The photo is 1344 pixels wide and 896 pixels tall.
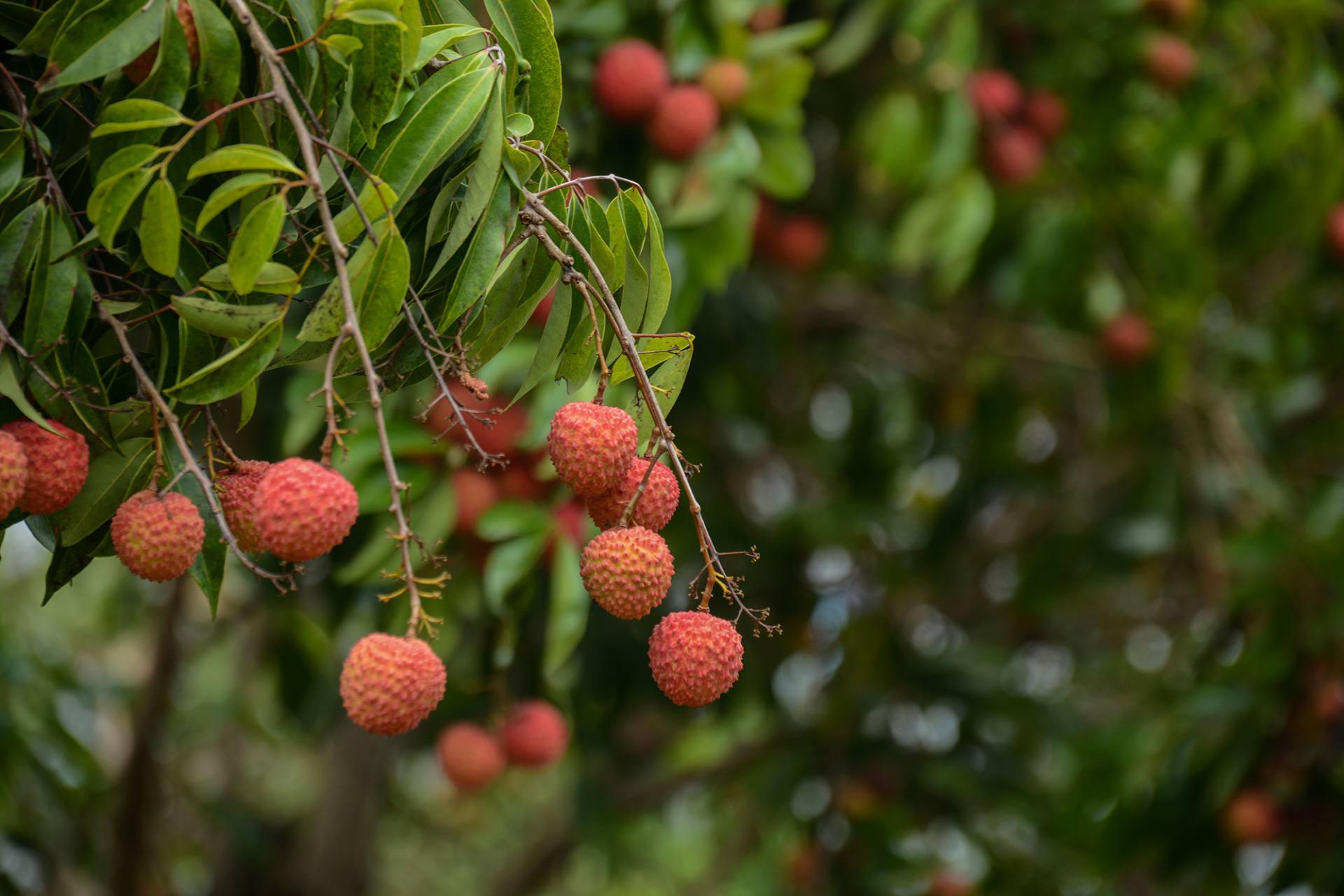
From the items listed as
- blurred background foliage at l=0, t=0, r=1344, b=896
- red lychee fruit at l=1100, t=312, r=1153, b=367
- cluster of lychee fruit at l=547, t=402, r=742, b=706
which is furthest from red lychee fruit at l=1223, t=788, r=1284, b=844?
cluster of lychee fruit at l=547, t=402, r=742, b=706

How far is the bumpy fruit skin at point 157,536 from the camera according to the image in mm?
691

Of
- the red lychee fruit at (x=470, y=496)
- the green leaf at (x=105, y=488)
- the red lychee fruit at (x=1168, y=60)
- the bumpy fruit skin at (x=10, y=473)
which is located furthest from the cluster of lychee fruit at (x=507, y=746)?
the red lychee fruit at (x=1168, y=60)

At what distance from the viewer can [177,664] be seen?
8.55 feet

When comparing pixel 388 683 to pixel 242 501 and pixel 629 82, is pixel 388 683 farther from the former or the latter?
pixel 629 82

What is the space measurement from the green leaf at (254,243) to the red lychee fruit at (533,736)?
1.03 m

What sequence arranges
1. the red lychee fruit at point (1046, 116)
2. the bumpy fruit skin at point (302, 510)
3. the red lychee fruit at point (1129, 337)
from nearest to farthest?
the bumpy fruit skin at point (302, 510) < the red lychee fruit at point (1046, 116) < the red lychee fruit at point (1129, 337)

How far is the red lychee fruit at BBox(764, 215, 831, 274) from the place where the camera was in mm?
2330

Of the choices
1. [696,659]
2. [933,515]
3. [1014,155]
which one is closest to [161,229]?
[696,659]

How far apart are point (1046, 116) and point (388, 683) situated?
6.52 ft

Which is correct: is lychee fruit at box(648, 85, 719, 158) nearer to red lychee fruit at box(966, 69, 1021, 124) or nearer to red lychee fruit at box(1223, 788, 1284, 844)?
red lychee fruit at box(966, 69, 1021, 124)

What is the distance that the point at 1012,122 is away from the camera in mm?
2328

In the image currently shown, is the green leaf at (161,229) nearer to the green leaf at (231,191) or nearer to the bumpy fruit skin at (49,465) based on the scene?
the green leaf at (231,191)

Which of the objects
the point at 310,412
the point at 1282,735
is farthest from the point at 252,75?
the point at 1282,735

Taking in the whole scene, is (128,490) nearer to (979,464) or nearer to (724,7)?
(724,7)
